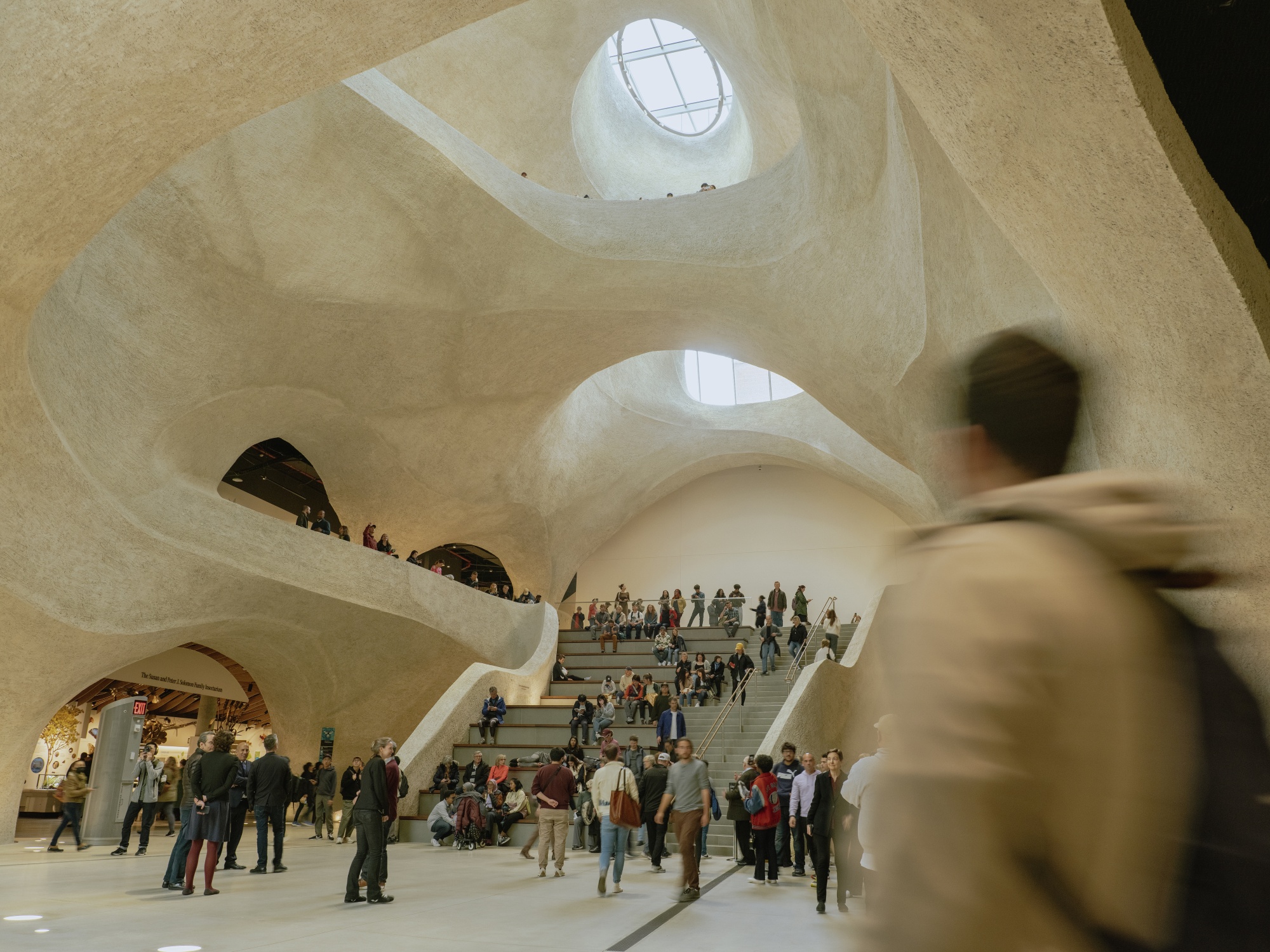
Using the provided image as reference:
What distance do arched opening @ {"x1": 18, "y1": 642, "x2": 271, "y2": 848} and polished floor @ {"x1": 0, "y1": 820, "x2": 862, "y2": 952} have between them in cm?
A: 755

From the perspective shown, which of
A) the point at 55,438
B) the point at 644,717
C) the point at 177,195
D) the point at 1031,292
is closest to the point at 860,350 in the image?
the point at 1031,292

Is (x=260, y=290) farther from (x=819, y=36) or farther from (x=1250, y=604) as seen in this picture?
(x=1250, y=604)

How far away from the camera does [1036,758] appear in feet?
2.49

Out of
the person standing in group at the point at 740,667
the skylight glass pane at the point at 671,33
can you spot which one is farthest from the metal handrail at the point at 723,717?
the skylight glass pane at the point at 671,33

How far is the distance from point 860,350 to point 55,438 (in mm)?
12010

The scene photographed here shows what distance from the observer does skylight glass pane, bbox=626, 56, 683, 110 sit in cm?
2708

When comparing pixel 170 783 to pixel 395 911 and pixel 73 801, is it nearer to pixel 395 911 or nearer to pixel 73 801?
pixel 73 801

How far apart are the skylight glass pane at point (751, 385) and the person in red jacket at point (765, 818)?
2410 cm

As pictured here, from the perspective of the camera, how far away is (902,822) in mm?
806

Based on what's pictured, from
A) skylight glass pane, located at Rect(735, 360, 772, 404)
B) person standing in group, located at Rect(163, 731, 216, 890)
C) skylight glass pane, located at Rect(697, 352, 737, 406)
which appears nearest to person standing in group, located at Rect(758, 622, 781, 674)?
person standing in group, located at Rect(163, 731, 216, 890)

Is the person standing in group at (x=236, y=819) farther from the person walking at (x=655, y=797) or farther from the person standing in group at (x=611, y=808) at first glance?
the person walking at (x=655, y=797)

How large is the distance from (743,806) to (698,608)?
18365 millimetres

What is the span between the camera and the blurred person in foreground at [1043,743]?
75 centimetres

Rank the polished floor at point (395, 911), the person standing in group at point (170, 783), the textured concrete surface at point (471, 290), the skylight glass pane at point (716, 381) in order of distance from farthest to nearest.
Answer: the skylight glass pane at point (716, 381) → the person standing in group at point (170, 783) → the polished floor at point (395, 911) → the textured concrete surface at point (471, 290)
